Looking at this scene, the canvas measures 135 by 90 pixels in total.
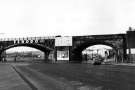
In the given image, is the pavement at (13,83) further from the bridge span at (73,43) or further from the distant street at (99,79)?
the bridge span at (73,43)

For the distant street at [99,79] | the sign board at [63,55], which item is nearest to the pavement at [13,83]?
the distant street at [99,79]

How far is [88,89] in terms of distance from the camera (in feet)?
57.7

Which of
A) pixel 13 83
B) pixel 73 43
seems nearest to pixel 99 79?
pixel 13 83

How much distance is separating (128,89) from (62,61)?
72.7 m

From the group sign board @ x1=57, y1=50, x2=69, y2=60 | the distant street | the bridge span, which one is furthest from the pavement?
sign board @ x1=57, y1=50, x2=69, y2=60

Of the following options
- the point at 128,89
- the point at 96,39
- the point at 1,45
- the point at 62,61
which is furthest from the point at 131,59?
the point at 1,45

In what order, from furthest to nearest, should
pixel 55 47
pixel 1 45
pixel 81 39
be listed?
1. pixel 1 45
2. pixel 55 47
3. pixel 81 39

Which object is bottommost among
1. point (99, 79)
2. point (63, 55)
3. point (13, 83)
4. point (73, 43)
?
point (13, 83)

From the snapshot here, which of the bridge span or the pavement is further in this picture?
the bridge span

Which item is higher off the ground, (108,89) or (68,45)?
(68,45)

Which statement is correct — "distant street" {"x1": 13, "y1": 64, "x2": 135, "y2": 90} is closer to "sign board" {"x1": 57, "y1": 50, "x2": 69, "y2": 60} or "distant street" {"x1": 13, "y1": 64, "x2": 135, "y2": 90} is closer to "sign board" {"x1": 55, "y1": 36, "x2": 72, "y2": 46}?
"sign board" {"x1": 55, "y1": 36, "x2": 72, "y2": 46}

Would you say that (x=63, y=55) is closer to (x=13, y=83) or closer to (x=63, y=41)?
(x=63, y=41)

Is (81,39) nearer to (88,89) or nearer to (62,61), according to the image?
(62,61)

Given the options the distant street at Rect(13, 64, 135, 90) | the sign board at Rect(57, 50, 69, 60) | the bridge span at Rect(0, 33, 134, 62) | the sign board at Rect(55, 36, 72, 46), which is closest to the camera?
the distant street at Rect(13, 64, 135, 90)
